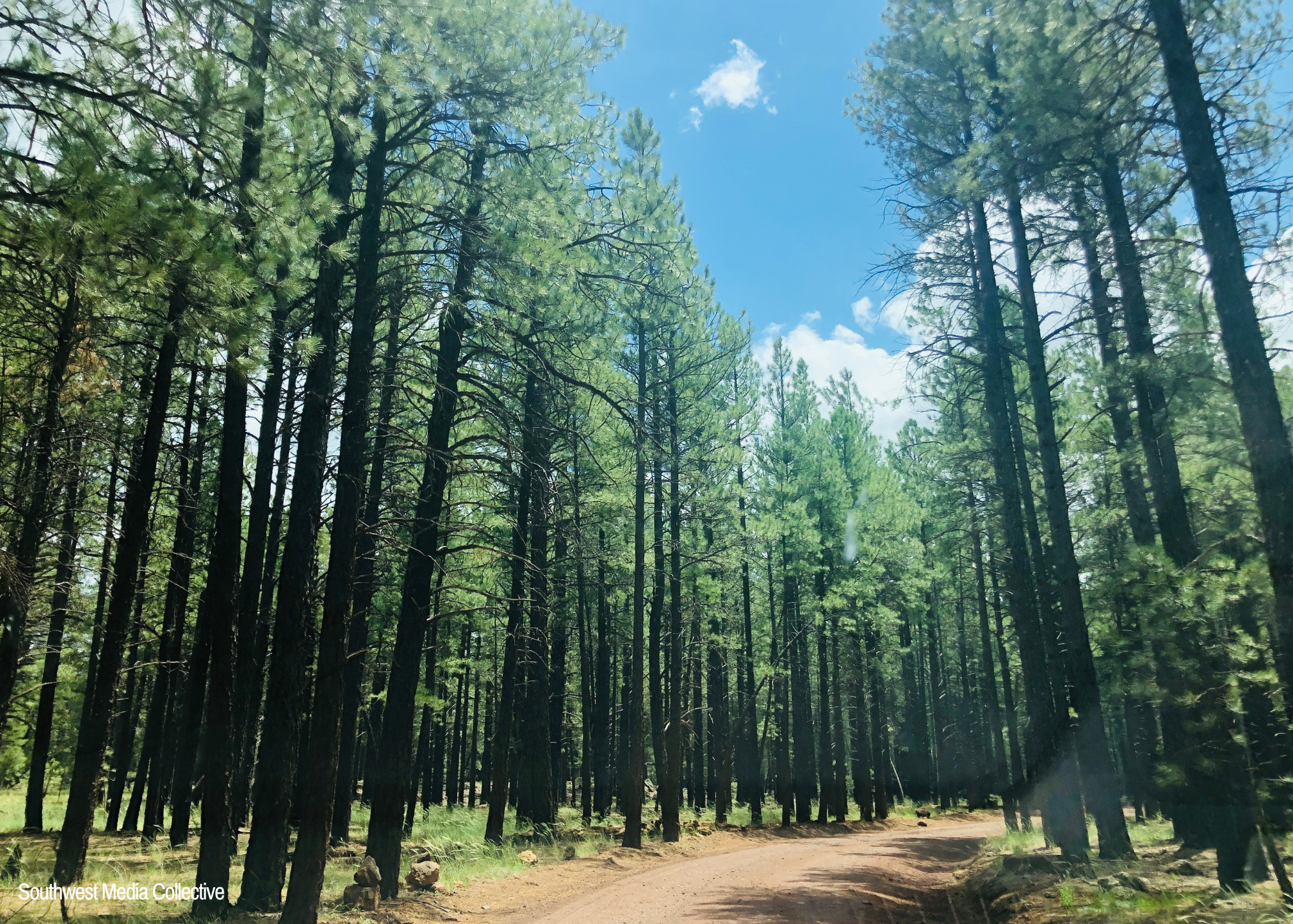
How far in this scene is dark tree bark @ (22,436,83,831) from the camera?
11.7 metres

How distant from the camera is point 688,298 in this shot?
1864 cm

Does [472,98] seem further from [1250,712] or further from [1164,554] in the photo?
[1250,712]

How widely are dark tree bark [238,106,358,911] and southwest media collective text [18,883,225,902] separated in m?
0.54

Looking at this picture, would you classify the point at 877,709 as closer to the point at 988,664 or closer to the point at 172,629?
the point at 988,664

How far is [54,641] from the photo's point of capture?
51.6ft

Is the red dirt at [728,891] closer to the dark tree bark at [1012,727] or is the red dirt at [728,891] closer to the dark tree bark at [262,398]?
the dark tree bark at [1012,727]

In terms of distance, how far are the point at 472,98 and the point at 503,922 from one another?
378 inches

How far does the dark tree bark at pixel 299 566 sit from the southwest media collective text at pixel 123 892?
0.54m

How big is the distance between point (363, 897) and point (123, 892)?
9.96ft

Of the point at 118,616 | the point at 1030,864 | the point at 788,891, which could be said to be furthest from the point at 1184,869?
the point at 118,616

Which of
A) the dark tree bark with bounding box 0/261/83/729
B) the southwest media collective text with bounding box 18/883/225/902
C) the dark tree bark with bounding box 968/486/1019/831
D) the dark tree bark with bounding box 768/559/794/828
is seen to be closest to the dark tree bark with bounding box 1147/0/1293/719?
the dark tree bark with bounding box 968/486/1019/831

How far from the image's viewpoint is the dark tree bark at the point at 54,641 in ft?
38.5

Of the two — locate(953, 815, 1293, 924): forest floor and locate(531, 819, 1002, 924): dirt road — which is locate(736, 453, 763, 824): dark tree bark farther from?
locate(953, 815, 1293, 924): forest floor

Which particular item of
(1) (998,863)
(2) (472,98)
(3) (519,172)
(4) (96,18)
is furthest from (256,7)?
(1) (998,863)
